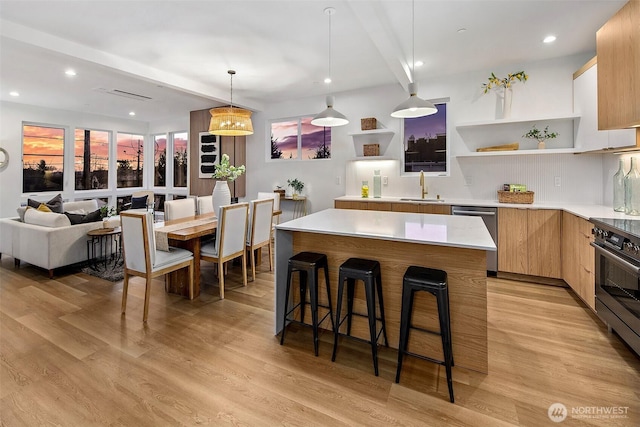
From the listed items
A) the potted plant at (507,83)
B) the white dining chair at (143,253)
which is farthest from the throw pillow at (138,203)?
the potted plant at (507,83)

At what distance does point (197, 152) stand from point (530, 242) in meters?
6.19

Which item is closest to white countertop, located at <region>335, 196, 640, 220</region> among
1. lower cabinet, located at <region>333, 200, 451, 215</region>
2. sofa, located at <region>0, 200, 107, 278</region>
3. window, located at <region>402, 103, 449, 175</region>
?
lower cabinet, located at <region>333, 200, 451, 215</region>

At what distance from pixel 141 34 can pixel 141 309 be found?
9.19ft

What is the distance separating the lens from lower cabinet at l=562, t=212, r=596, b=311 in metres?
2.80

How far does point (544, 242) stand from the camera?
11.6ft

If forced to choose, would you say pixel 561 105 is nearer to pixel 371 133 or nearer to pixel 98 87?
pixel 371 133

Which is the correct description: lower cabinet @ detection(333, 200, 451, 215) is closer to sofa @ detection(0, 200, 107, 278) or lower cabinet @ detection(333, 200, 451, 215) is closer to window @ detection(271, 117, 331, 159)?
window @ detection(271, 117, 331, 159)

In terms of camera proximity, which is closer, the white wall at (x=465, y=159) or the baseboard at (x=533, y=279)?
the baseboard at (x=533, y=279)

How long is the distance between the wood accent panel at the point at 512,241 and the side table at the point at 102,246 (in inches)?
188

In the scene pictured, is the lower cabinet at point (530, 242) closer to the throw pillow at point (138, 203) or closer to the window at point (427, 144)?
the window at point (427, 144)

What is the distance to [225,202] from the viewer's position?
3.90 meters

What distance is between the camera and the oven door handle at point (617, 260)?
1.96 metres

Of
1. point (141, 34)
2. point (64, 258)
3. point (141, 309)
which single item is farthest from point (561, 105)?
point (64, 258)

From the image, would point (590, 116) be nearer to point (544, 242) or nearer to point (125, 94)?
point (544, 242)
